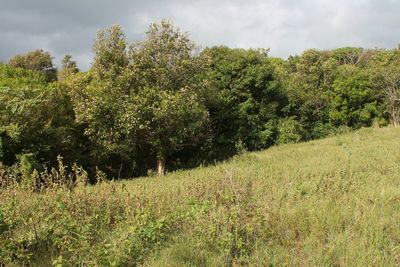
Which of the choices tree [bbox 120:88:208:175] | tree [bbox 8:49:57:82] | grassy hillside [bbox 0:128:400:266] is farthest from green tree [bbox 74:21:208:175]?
tree [bbox 8:49:57:82]

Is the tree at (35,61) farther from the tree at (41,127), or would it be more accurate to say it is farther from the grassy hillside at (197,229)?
the grassy hillside at (197,229)

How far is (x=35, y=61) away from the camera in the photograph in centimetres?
4978

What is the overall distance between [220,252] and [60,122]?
1808 cm

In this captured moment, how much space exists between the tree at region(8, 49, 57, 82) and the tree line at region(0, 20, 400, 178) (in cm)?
2747

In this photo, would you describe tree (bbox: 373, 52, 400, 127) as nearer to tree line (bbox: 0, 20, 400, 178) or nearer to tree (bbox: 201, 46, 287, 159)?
tree line (bbox: 0, 20, 400, 178)

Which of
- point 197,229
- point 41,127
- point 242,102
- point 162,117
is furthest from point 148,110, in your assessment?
point 197,229

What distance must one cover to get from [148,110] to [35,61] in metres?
35.4

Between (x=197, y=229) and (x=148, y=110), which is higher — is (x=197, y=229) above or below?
below

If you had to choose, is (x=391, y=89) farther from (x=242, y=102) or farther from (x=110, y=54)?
(x=110, y=54)

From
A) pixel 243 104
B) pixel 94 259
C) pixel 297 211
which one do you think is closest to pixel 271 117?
pixel 243 104

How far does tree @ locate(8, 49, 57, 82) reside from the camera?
49.2 meters

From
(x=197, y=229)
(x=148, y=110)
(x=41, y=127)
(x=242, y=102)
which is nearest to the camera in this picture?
(x=197, y=229)

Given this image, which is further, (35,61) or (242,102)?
(35,61)

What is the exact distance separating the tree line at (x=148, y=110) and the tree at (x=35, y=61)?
27.5 meters
